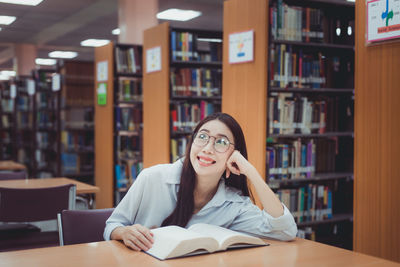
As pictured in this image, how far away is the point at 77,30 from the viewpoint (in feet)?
37.5

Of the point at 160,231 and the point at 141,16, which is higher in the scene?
the point at 141,16

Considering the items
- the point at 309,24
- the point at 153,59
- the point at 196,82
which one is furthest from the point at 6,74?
the point at 309,24

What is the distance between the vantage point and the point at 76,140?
7297mm

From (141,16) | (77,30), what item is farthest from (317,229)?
(77,30)

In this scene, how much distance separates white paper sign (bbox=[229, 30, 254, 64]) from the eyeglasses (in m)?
1.94

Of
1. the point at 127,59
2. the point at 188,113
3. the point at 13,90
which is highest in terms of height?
the point at 127,59

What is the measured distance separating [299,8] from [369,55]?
4.17ft

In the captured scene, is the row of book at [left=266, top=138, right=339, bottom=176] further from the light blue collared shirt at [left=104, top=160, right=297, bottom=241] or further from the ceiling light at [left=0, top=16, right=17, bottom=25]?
the ceiling light at [left=0, top=16, right=17, bottom=25]

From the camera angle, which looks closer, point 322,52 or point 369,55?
point 369,55

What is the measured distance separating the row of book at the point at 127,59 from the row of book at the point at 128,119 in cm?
51

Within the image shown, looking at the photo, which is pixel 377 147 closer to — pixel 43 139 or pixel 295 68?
pixel 295 68

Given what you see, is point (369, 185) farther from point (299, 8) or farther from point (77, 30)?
point (77, 30)

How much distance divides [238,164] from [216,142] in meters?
0.13

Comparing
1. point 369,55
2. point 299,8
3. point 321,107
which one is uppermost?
point 299,8
